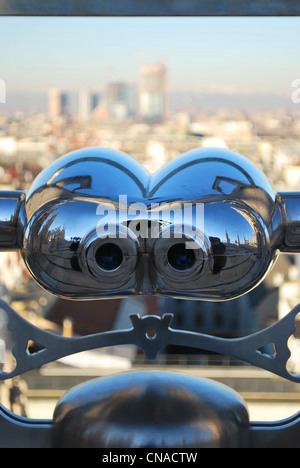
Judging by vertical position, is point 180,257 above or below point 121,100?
below

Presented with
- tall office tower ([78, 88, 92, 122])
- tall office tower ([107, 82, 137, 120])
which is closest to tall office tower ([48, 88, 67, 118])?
tall office tower ([78, 88, 92, 122])

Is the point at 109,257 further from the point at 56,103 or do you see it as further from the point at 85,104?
the point at 85,104

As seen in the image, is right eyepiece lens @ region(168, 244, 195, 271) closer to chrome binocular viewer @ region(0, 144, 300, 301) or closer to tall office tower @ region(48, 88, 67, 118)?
chrome binocular viewer @ region(0, 144, 300, 301)

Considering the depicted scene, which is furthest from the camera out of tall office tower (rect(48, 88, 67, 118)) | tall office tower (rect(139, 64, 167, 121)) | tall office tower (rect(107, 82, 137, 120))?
tall office tower (rect(139, 64, 167, 121))

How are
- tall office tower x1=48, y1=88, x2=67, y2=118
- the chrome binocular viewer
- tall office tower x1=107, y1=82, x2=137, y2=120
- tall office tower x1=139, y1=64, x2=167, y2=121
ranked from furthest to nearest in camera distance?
tall office tower x1=139, y1=64, x2=167, y2=121 → tall office tower x1=107, y1=82, x2=137, y2=120 → tall office tower x1=48, y1=88, x2=67, y2=118 → the chrome binocular viewer

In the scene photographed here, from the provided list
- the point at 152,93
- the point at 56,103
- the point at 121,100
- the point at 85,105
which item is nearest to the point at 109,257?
the point at 56,103

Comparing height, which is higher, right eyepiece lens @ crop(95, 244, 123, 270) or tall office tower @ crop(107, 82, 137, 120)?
tall office tower @ crop(107, 82, 137, 120)

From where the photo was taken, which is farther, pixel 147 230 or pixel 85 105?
pixel 85 105
